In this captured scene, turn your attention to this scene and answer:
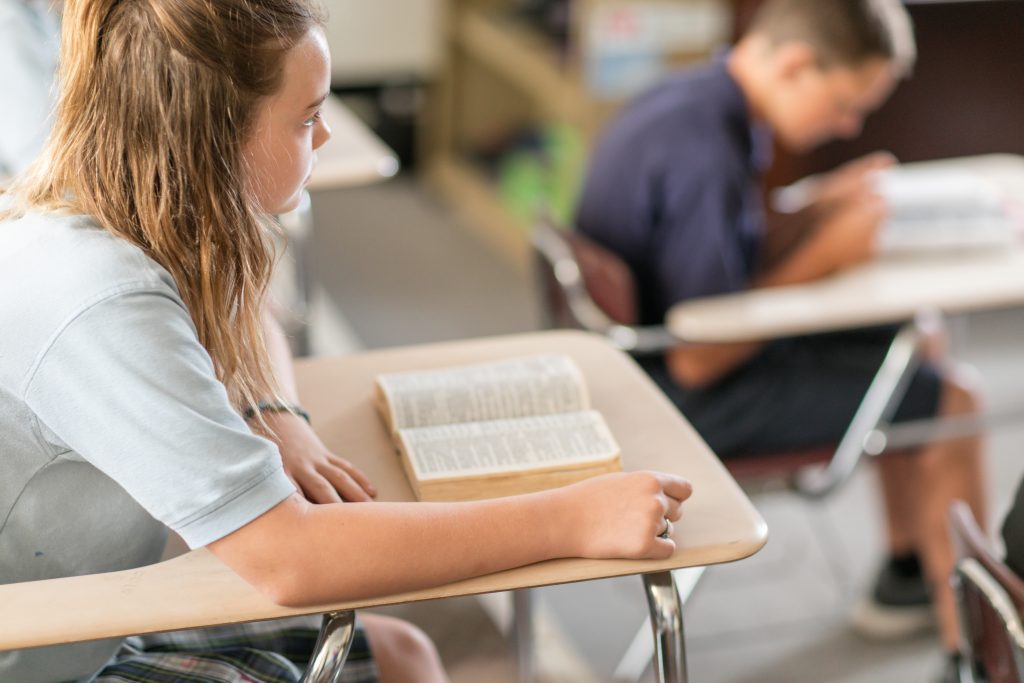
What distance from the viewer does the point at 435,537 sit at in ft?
3.22

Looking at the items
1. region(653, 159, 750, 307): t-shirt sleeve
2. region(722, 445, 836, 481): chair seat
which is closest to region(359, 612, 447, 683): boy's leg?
region(722, 445, 836, 481): chair seat

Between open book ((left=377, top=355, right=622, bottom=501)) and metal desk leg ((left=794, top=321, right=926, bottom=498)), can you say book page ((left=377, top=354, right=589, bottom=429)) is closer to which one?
open book ((left=377, top=355, right=622, bottom=501))

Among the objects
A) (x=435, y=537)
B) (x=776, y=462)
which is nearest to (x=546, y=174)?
(x=776, y=462)

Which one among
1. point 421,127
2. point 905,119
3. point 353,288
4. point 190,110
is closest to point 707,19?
point 905,119

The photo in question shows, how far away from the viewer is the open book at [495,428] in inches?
43.5

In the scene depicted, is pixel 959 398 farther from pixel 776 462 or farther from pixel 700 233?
pixel 700 233

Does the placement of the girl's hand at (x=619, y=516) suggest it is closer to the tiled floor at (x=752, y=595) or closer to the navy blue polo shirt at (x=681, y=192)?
the tiled floor at (x=752, y=595)

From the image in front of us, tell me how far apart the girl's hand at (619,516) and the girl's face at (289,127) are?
0.35 metres

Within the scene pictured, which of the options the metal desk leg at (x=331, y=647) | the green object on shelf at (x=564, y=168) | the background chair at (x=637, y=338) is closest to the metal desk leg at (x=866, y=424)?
the background chair at (x=637, y=338)

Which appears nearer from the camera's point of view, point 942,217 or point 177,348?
point 177,348

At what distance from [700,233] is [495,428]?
88 cm

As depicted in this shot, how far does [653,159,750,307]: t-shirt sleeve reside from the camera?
195 centimetres

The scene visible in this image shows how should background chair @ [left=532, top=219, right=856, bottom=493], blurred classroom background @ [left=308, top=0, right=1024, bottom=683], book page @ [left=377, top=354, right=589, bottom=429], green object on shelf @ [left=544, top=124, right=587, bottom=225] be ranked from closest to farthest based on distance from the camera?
book page @ [left=377, top=354, right=589, bottom=429]
background chair @ [left=532, top=219, right=856, bottom=493]
blurred classroom background @ [left=308, top=0, right=1024, bottom=683]
green object on shelf @ [left=544, top=124, right=587, bottom=225]

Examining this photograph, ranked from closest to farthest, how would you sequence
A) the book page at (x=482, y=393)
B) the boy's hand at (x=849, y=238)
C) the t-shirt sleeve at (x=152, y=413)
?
the t-shirt sleeve at (x=152, y=413) → the book page at (x=482, y=393) → the boy's hand at (x=849, y=238)
